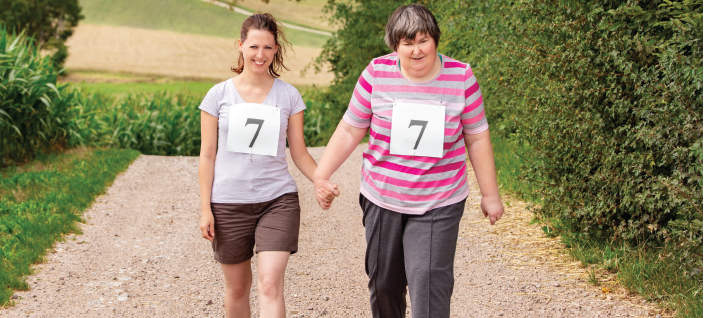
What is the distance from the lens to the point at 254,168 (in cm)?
321

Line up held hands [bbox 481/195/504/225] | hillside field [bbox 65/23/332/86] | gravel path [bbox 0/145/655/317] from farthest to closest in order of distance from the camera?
hillside field [bbox 65/23/332/86], gravel path [bbox 0/145/655/317], held hands [bbox 481/195/504/225]

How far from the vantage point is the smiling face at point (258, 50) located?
320 centimetres

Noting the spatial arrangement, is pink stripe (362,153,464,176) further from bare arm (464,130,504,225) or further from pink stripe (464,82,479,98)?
pink stripe (464,82,479,98)

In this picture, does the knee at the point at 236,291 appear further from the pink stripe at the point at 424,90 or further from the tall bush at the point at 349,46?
the tall bush at the point at 349,46

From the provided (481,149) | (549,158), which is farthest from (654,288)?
(481,149)

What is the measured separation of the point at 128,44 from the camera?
1586 inches

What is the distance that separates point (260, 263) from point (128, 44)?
3985 centimetres

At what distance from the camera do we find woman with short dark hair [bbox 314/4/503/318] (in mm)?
2920

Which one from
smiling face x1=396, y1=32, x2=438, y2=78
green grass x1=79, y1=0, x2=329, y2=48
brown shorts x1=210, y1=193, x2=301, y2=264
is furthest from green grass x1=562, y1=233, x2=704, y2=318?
green grass x1=79, y1=0, x2=329, y2=48

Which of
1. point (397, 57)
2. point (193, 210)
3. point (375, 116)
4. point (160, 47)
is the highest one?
point (397, 57)

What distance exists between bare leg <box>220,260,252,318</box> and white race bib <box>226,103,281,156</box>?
59 centimetres

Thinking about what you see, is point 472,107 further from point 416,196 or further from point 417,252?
point 417,252

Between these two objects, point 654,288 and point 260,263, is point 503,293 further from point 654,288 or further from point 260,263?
point 260,263

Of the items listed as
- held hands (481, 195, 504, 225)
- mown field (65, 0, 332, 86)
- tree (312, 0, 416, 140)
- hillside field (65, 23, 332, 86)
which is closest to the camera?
held hands (481, 195, 504, 225)
